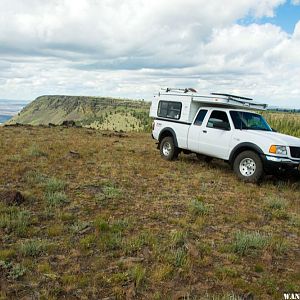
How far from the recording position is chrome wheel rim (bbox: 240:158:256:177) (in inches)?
389

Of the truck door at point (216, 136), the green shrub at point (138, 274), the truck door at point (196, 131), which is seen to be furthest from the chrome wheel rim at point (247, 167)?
the green shrub at point (138, 274)

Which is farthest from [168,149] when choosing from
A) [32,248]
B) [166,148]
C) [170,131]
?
[32,248]

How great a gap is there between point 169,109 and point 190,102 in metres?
1.21

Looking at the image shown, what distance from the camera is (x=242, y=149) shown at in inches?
398

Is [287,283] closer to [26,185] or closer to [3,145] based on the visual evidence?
[26,185]

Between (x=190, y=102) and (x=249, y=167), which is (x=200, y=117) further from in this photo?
(x=249, y=167)

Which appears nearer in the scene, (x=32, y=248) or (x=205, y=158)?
(x=32, y=248)

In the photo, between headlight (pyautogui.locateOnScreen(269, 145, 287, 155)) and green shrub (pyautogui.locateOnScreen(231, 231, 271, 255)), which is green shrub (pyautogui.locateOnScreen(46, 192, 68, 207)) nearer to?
green shrub (pyautogui.locateOnScreen(231, 231, 271, 255))

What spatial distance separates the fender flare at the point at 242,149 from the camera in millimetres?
9566

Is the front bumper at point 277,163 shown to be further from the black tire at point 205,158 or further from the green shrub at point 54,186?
the green shrub at point 54,186

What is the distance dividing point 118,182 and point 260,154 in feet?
13.3

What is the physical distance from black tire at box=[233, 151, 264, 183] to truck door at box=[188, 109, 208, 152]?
1.79 m

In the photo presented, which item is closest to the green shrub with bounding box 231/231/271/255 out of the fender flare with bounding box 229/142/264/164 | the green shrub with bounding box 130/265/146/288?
the green shrub with bounding box 130/265/146/288

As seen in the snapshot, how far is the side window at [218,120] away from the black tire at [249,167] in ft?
3.66
